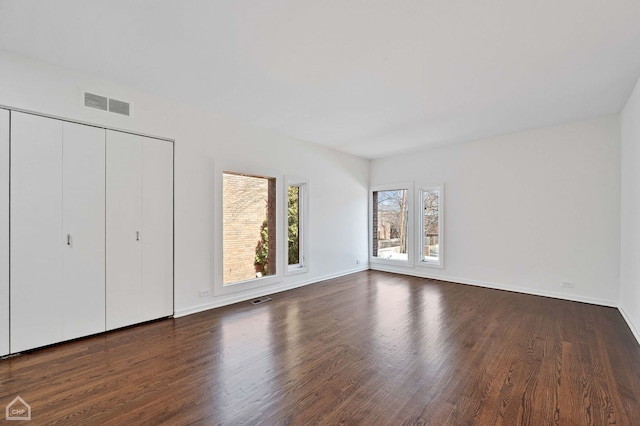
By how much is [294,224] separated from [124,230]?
2869 mm

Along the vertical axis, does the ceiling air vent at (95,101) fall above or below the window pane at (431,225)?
above

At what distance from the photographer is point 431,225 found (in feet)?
20.0

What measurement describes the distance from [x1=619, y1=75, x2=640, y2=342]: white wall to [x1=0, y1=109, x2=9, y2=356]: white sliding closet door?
6.21 m

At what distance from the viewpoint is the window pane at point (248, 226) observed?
14.5ft

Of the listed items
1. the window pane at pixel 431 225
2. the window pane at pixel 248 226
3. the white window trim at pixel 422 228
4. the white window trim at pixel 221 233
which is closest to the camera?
the white window trim at pixel 221 233

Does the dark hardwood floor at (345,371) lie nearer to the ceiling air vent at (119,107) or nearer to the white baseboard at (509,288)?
the white baseboard at (509,288)

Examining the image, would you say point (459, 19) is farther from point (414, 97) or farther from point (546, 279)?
point (546, 279)

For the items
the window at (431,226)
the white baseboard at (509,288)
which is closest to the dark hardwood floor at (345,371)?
the white baseboard at (509,288)

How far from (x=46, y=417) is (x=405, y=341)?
2.87m

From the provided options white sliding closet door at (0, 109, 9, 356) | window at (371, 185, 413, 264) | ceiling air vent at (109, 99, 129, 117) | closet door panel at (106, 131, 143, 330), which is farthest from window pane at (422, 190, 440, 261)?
white sliding closet door at (0, 109, 9, 356)

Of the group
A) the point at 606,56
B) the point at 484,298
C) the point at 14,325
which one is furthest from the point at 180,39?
the point at 484,298

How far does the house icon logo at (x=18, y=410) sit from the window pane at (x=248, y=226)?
96.2 inches

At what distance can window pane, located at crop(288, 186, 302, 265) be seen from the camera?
18.1 ft

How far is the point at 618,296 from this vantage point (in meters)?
4.08
